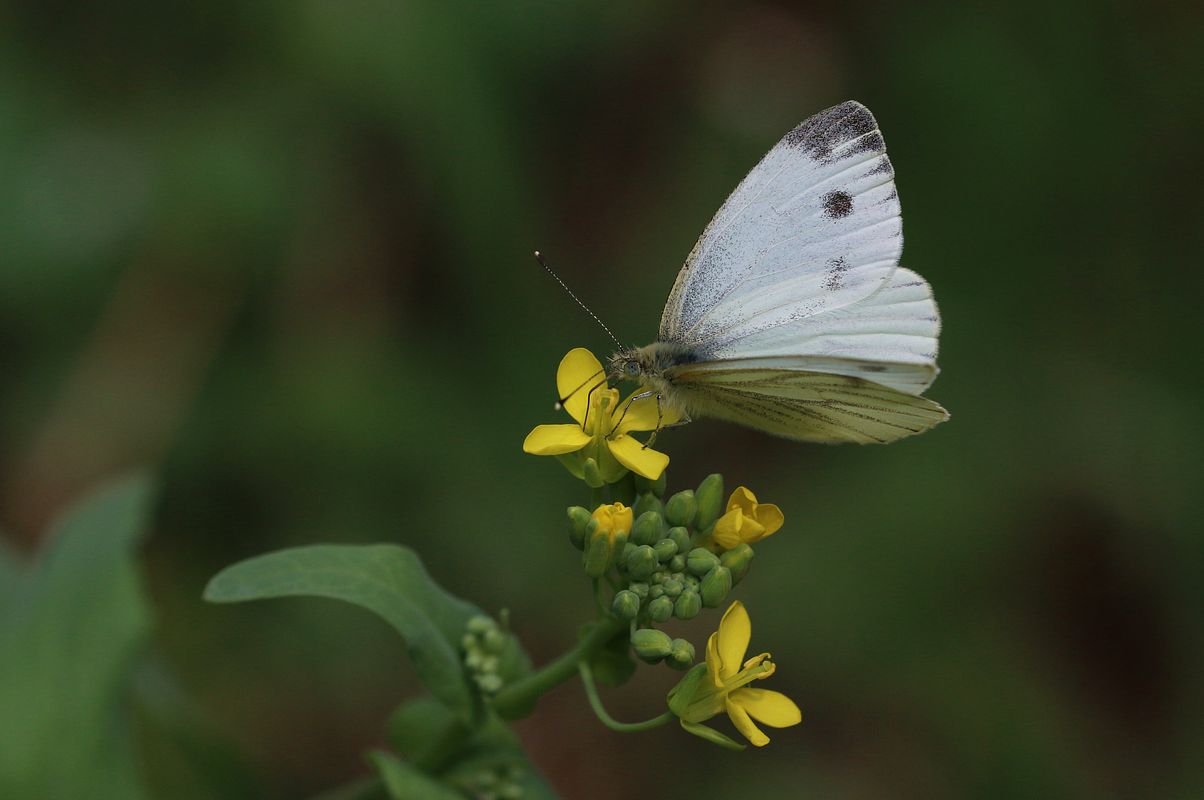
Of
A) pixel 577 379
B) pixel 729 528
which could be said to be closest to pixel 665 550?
pixel 729 528

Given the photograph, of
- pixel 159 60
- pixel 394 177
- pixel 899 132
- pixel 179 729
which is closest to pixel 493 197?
pixel 394 177

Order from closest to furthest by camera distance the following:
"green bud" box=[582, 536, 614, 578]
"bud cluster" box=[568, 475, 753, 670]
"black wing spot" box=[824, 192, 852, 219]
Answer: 1. "bud cluster" box=[568, 475, 753, 670]
2. "green bud" box=[582, 536, 614, 578]
3. "black wing spot" box=[824, 192, 852, 219]

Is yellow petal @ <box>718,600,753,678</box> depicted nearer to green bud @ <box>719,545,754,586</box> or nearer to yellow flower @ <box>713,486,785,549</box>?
green bud @ <box>719,545,754,586</box>

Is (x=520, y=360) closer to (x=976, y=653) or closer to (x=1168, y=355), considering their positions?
(x=976, y=653)

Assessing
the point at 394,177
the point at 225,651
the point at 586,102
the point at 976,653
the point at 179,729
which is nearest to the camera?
the point at 179,729

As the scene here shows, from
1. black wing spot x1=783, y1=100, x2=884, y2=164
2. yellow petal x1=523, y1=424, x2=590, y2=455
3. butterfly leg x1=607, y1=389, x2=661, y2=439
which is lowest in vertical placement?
butterfly leg x1=607, y1=389, x2=661, y2=439

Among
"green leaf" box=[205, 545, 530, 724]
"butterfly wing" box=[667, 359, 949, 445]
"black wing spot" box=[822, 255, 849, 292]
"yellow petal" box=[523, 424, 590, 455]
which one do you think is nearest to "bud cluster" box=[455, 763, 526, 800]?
"green leaf" box=[205, 545, 530, 724]

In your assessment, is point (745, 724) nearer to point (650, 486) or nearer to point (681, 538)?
point (681, 538)
